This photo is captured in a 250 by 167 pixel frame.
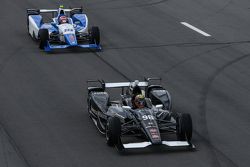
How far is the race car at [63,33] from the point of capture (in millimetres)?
33031

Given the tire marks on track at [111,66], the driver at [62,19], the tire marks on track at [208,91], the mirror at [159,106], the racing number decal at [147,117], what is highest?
the driver at [62,19]

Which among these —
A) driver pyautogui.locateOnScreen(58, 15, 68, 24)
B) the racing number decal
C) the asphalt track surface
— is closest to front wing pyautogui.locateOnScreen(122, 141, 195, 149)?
the asphalt track surface

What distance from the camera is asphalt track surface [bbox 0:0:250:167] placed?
22.2 metres

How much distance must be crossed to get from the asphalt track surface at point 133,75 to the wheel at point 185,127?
0.51m

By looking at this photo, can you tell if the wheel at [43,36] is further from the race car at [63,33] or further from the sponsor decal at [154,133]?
the sponsor decal at [154,133]

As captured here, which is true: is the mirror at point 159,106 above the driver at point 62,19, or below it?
below

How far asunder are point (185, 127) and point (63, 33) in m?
12.1

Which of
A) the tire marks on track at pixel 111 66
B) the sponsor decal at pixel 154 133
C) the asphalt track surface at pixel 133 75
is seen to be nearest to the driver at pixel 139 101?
the sponsor decal at pixel 154 133

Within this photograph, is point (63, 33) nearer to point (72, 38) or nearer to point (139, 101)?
point (72, 38)

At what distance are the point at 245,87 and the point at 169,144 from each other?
7.80 meters

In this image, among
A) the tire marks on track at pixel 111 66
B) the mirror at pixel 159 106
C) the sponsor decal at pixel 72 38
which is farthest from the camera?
the sponsor decal at pixel 72 38

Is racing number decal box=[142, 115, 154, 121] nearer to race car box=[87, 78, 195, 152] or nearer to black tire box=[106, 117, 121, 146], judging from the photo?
race car box=[87, 78, 195, 152]

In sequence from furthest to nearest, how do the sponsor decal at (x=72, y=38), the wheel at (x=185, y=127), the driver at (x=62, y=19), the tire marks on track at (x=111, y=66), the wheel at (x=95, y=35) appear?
1. the driver at (x=62, y=19)
2. the wheel at (x=95, y=35)
3. the sponsor decal at (x=72, y=38)
4. the tire marks on track at (x=111, y=66)
5. the wheel at (x=185, y=127)

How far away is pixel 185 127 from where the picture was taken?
2244 centimetres
